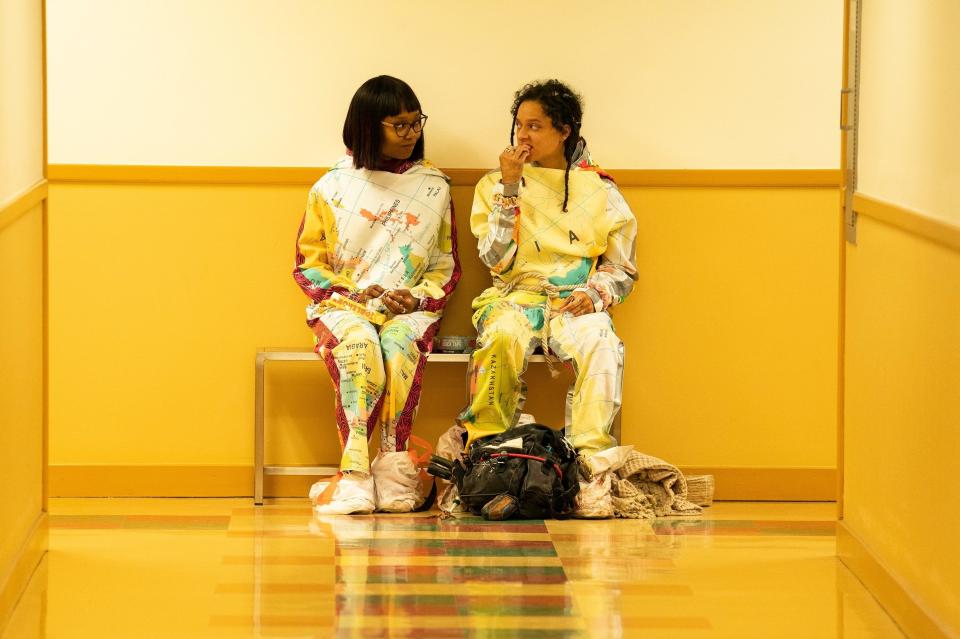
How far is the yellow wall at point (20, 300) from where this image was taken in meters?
2.99

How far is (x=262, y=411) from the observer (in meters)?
4.47

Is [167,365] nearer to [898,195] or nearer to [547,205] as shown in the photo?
[547,205]

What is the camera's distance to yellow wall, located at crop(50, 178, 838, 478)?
460 centimetres

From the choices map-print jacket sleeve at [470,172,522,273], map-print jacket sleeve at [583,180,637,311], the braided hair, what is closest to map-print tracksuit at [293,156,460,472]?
map-print jacket sleeve at [470,172,522,273]

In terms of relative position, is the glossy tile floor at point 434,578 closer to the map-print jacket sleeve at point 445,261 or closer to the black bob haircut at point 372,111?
the map-print jacket sleeve at point 445,261

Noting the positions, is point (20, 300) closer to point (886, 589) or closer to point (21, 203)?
point (21, 203)

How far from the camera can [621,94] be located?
465 centimetres

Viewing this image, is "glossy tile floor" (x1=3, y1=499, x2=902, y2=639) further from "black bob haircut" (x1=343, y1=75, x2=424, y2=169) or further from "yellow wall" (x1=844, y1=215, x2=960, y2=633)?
"black bob haircut" (x1=343, y1=75, x2=424, y2=169)

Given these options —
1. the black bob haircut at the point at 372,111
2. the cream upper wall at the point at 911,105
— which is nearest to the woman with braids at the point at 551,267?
the black bob haircut at the point at 372,111

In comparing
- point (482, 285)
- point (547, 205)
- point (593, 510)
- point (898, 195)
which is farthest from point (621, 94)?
point (898, 195)

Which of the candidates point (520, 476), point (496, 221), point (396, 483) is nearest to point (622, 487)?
point (520, 476)

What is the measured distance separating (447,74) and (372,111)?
32 cm

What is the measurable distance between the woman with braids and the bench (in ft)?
0.36

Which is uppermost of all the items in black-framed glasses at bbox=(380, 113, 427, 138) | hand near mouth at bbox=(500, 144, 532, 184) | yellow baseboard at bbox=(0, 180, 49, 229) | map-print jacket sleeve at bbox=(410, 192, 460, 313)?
black-framed glasses at bbox=(380, 113, 427, 138)
